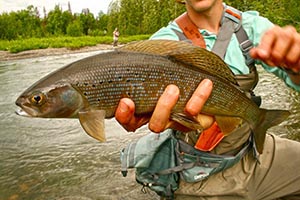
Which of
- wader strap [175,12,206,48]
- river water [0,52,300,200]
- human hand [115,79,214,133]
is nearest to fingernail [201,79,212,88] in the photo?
human hand [115,79,214,133]

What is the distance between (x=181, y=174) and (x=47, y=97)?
1418 mm

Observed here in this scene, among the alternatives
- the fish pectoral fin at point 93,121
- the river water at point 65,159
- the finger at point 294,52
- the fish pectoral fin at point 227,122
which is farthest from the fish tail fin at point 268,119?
the river water at point 65,159

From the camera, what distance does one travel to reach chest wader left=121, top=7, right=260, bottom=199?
9.88 ft

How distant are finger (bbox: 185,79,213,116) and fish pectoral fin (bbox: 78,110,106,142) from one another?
52cm

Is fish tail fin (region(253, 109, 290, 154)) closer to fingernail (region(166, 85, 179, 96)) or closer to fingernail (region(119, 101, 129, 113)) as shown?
fingernail (region(166, 85, 179, 96))

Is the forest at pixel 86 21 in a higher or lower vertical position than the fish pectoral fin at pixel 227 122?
lower

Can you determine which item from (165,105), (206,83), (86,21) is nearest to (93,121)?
(165,105)

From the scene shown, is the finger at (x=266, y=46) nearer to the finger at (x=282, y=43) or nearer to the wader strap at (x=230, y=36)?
the finger at (x=282, y=43)

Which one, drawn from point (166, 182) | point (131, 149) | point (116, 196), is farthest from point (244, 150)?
point (116, 196)

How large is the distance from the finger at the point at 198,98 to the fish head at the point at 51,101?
2.08 feet

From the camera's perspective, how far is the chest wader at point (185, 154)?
301cm

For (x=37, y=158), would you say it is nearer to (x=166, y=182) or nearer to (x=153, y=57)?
(x=166, y=182)

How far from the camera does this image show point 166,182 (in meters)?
3.12

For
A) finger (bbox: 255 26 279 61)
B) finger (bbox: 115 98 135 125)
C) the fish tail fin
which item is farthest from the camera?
the fish tail fin
